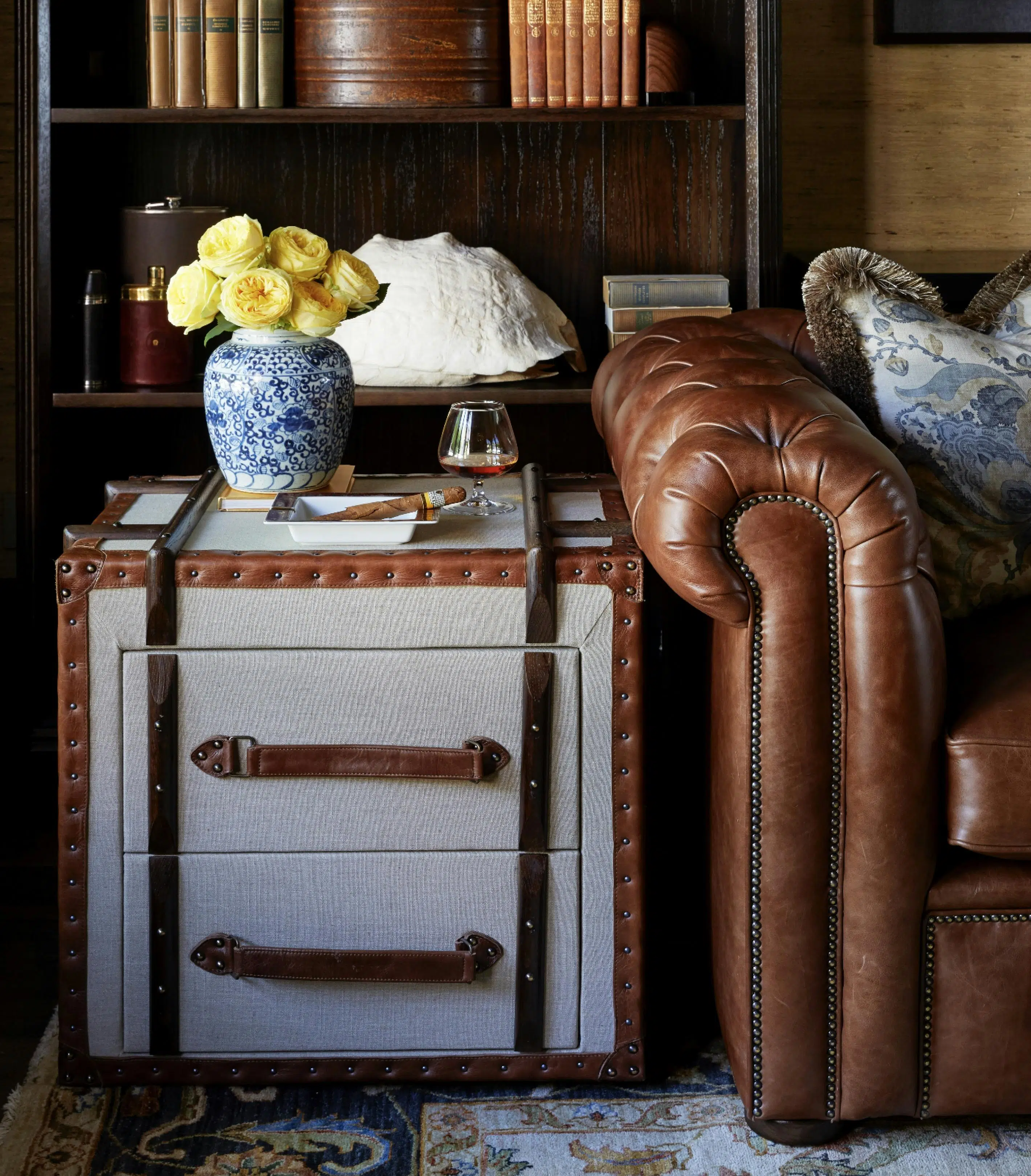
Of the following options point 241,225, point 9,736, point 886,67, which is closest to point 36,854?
point 9,736

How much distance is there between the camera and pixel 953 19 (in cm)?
256

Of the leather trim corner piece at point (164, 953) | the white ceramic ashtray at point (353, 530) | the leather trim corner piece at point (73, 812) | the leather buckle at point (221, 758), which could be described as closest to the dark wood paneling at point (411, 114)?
the white ceramic ashtray at point (353, 530)

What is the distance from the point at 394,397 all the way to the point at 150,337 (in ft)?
1.42

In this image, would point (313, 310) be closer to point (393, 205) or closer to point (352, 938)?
point (352, 938)

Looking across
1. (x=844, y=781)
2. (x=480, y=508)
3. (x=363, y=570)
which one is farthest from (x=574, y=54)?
(x=844, y=781)

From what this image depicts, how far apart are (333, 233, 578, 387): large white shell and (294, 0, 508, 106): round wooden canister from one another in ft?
0.82

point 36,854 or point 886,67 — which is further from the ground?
point 886,67

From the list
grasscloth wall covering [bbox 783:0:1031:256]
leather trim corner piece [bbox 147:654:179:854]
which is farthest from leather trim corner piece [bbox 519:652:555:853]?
grasscloth wall covering [bbox 783:0:1031:256]

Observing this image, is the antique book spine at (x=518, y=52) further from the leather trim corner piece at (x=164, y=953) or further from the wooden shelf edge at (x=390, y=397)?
the leather trim corner piece at (x=164, y=953)

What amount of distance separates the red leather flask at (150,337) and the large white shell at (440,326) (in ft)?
0.92

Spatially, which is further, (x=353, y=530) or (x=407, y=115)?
(x=407, y=115)

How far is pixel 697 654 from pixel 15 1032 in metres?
0.94

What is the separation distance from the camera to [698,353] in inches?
67.8

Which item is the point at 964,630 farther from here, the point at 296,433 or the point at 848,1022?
the point at 296,433
